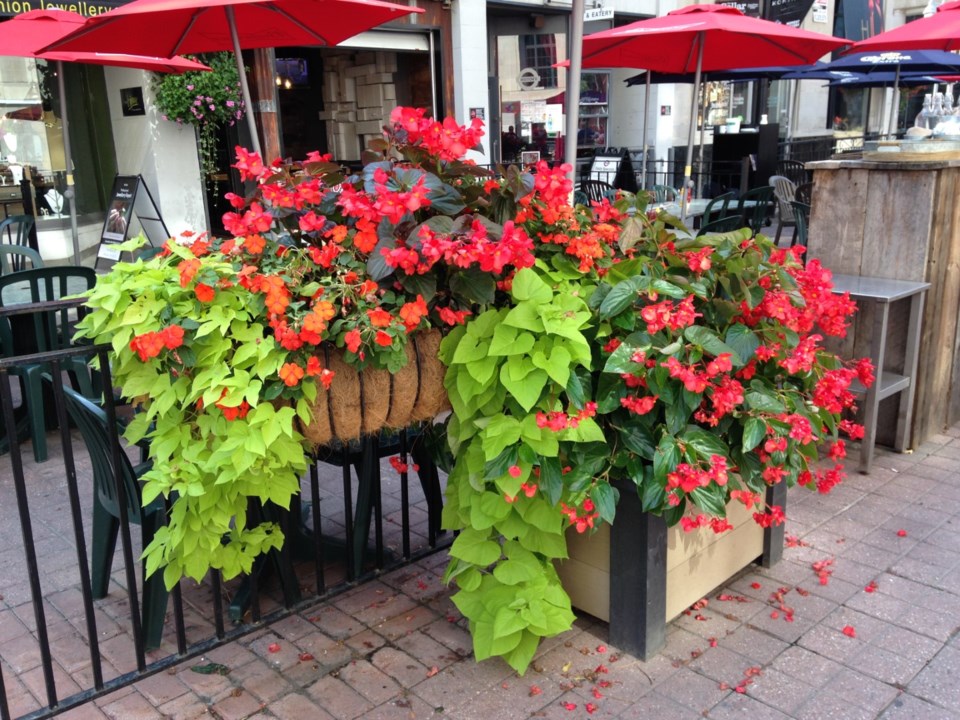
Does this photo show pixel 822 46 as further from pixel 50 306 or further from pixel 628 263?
pixel 50 306

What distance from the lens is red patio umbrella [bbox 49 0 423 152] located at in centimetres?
404

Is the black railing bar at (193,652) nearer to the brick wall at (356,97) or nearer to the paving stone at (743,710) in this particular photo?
the paving stone at (743,710)

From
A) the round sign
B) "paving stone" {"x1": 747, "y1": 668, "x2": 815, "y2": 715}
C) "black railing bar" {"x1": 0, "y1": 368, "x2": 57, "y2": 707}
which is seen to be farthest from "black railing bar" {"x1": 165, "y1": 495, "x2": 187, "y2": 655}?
the round sign

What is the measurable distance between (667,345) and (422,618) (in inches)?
55.8

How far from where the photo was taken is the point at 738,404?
2525 mm

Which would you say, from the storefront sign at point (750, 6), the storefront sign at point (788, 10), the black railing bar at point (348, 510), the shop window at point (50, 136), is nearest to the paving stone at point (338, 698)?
the black railing bar at point (348, 510)

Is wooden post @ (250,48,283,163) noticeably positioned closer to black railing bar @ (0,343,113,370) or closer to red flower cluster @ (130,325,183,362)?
black railing bar @ (0,343,113,370)

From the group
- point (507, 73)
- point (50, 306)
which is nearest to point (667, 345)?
point (50, 306)

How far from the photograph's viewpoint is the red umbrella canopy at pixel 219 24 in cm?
404

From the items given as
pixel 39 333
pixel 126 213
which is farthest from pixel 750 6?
pixel 39 333

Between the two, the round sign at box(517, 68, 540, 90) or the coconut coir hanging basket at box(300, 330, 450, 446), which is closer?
the coconut coir hanging basket at box(300, 330, 450, 446)

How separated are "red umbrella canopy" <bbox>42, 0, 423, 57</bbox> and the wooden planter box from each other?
2.78 meters

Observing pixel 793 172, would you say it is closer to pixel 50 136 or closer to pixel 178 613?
pixel 50 136

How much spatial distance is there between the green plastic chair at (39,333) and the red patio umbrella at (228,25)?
1211 mm
